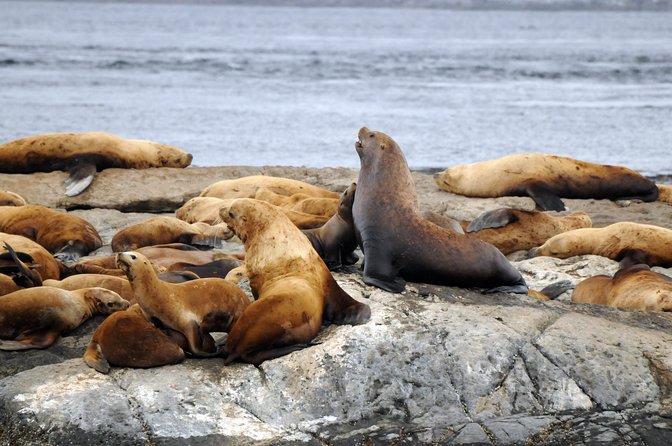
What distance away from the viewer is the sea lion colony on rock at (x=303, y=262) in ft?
18.4

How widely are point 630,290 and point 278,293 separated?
Result: 2757 millimetres

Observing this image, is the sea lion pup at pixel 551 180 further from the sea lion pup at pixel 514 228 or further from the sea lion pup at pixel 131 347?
the sea lion pup at pixel 131 347

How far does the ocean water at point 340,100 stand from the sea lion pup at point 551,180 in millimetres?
4425

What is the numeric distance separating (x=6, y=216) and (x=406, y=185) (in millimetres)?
3575

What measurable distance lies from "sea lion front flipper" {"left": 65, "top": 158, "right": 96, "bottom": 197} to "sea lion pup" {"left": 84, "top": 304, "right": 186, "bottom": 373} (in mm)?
5618

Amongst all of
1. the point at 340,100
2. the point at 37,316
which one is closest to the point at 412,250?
the point at 37,316

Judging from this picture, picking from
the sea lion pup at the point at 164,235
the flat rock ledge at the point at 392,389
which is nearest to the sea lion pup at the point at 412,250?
the flat rock ledge at the point at 392,389

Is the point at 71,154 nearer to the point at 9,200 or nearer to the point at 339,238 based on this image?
the point at 9,200

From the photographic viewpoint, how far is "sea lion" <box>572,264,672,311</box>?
7.09 m

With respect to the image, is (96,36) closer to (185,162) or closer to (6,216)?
(185,162)

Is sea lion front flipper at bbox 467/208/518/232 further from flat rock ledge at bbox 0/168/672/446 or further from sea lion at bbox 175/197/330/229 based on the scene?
flat rock ledge at bbox 0/168/672/446

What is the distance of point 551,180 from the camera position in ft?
38.3

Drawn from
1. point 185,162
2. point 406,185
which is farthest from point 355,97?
point 406,185

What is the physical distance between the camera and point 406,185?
7.34 meters
